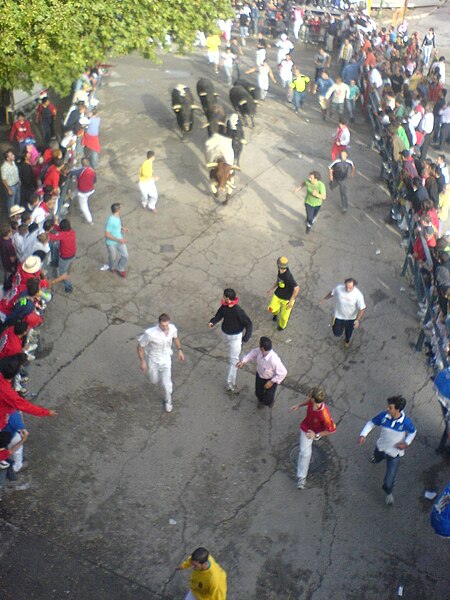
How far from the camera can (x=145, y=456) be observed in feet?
28.9

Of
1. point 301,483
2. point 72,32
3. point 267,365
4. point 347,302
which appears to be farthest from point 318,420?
point 72,32

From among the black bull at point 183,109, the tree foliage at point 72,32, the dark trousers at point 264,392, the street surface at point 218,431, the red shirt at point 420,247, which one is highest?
the tree foliage at point 72,32

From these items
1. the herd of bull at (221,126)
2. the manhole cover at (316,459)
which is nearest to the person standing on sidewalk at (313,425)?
the manhole cover at (316,459)

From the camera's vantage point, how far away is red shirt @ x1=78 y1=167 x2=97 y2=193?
12.9 meters

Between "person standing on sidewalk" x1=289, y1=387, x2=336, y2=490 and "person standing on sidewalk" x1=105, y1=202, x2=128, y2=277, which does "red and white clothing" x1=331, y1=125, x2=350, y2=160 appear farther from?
"person standing on sidewalk" x1=289, y1=387, x2=336, y2=490

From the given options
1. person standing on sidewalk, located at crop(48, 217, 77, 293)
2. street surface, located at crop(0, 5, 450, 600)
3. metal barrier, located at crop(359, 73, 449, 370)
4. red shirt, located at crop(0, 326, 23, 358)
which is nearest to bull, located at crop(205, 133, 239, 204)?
street surface, located at crop(0, 5, 450, 600)

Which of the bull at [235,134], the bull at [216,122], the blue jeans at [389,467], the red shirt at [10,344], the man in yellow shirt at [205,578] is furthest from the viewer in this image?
the bull at [216,122]

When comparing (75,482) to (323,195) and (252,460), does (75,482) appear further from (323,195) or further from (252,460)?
(323,195)

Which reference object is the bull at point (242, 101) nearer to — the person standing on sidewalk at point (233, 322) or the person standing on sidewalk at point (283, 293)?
the person standing on sidewalk at point (283, 293)

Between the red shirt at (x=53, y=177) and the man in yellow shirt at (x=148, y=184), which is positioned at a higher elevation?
the red shirt at (x=53, y=177)

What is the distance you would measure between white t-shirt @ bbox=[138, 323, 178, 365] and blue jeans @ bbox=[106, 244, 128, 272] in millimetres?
3306

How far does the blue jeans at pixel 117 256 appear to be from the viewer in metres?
11.7

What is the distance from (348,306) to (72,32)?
7.31 metres

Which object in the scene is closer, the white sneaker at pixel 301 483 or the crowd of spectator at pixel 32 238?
the crowd of spectator at pixel 32 238
